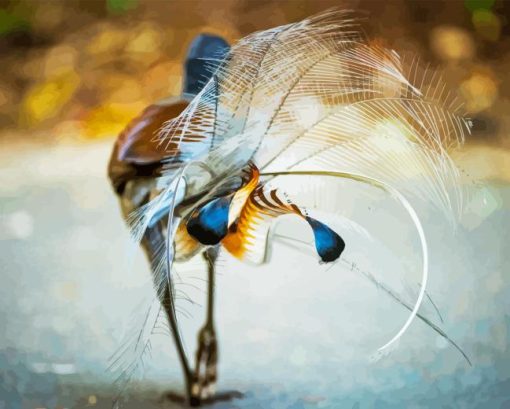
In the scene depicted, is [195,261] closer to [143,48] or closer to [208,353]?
[208,353]

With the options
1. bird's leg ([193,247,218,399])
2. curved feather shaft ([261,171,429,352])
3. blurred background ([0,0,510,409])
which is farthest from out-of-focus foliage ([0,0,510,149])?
bird's leg ([193,247,218,399])

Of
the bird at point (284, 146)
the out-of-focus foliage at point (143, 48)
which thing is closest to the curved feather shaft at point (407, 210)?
the bird at point (284, 146)

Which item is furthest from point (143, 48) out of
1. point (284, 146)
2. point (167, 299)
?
point (167, 299)

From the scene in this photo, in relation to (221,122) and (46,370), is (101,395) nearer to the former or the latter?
(46,370)

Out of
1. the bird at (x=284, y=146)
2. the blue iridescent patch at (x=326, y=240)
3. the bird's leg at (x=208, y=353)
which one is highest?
the bird at (x=284, y=146)

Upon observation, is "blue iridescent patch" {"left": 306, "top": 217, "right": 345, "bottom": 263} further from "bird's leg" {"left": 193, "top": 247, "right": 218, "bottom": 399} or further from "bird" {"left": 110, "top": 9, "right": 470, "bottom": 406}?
"bird's leg" {"left": 193, "top": 247, "right": 218, "bottom": 399}

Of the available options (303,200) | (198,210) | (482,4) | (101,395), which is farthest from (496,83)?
(101,395)

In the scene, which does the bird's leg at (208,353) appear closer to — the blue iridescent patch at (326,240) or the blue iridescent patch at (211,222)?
the blue iridescent patch at (211,222)
